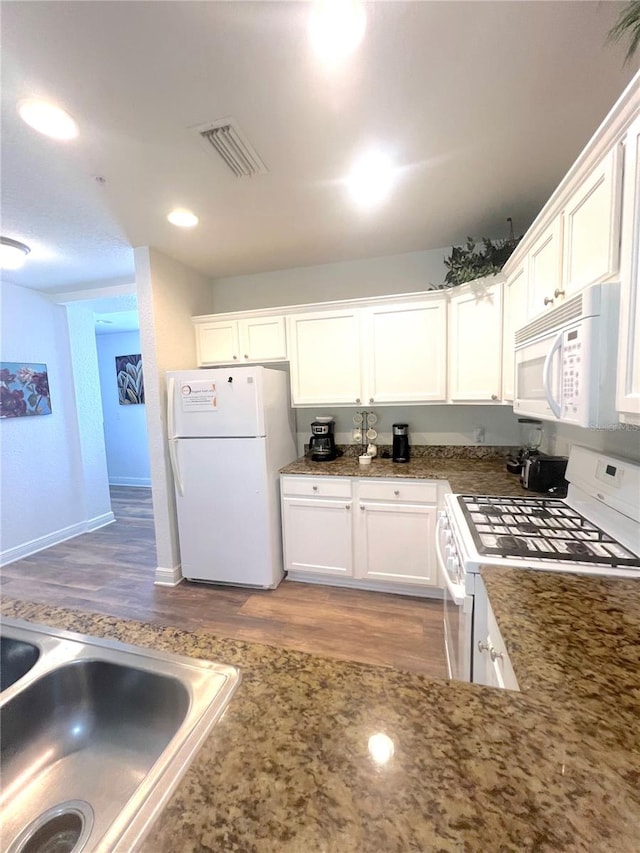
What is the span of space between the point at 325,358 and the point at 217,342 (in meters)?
0.99

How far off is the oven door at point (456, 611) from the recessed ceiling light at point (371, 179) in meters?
1.80

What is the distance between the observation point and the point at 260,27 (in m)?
1.07

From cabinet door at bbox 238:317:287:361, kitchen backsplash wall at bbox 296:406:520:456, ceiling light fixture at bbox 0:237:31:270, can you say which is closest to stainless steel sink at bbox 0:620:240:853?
cabinet door at bbox 238:317:287:361

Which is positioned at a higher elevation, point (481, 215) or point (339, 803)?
point (481, 215)

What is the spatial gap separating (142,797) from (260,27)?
1825 mm

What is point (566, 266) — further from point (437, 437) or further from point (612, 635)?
point (437, 437)

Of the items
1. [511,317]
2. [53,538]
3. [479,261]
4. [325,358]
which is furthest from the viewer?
[53,538]

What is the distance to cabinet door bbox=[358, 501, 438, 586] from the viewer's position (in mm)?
2418

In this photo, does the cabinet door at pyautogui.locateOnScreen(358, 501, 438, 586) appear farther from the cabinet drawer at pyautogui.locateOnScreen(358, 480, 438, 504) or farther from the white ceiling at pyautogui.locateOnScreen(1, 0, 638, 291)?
the white ceiling at pyautogui.locateOnScreen(1, 0, 638, 291)

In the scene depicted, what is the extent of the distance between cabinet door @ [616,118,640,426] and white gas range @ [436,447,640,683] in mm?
486

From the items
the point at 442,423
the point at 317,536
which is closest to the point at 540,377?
the point at 442,423

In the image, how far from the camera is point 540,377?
1481 mm

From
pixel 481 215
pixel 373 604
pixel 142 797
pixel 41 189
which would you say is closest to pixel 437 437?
pixel 373 604

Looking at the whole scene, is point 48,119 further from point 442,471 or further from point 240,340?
point 442,471
